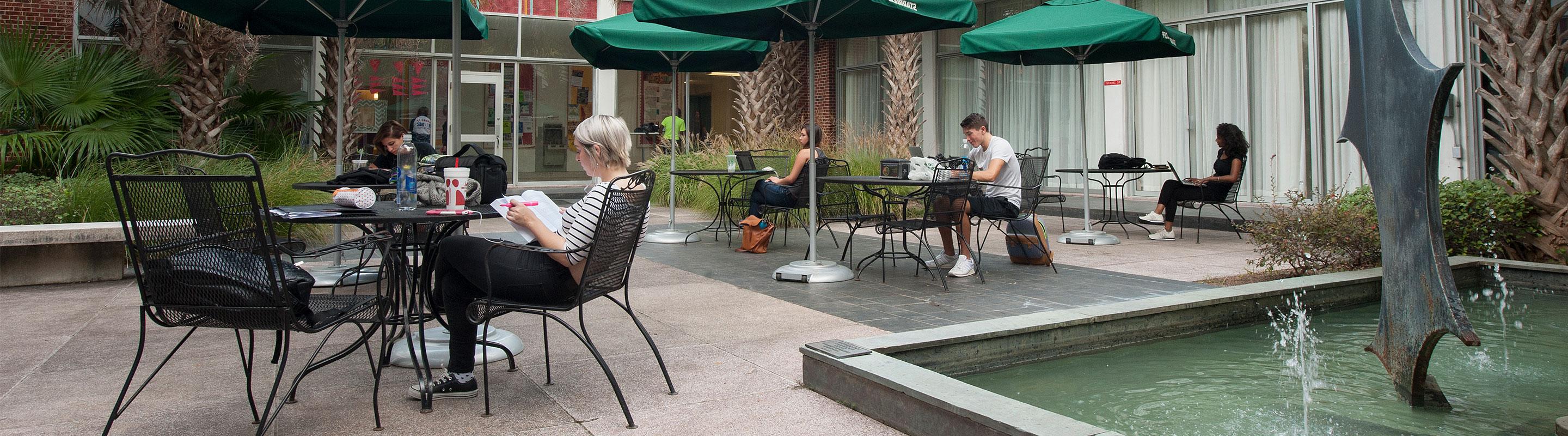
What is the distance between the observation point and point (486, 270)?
11.2ft

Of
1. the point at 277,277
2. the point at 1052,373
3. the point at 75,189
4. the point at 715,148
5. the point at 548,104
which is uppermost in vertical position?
the point at 548,104

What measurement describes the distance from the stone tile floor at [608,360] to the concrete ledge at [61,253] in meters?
0.11

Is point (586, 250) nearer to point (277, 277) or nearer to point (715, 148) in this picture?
point (277, 277)

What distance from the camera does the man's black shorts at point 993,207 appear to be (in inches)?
292

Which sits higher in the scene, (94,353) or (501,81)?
(501,81)

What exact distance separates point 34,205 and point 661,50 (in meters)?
4.61

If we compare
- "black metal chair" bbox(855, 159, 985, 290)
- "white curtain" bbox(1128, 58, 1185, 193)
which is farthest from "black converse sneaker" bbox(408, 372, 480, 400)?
"white curtain" bbox(1128, 58, 1185, 193)

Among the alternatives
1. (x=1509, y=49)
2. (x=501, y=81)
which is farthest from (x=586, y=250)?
(x=501, y=81)

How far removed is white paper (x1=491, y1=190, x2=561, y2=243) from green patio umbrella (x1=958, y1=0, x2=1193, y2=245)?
588 centimetres

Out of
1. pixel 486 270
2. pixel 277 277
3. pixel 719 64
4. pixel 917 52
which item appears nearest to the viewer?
pixel 277 277

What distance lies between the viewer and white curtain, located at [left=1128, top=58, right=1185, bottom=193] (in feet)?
43.0

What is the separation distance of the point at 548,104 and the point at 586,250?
49.2 feet

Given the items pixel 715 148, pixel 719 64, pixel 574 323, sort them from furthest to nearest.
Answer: pixel 715 148 → pixel 719 64 → pixel 574 323

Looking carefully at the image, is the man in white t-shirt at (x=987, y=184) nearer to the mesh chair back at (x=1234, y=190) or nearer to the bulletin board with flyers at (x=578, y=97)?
the mesh chair back at (x=1234, y=190)
